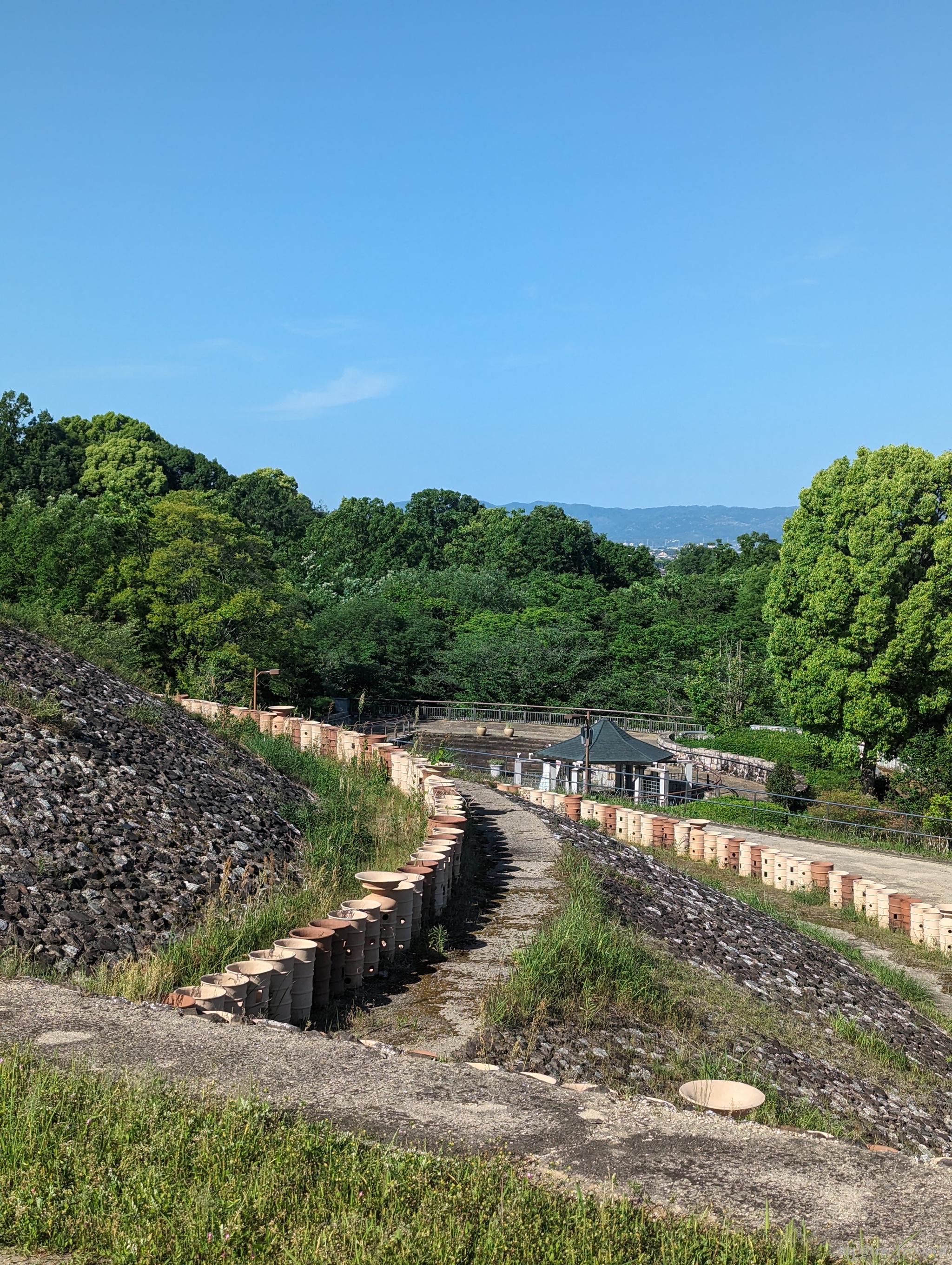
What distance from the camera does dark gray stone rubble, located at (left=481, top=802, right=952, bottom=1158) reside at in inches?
282

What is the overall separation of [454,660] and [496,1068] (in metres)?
39.7

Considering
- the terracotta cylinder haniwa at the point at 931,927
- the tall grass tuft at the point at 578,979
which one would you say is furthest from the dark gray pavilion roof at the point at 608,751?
the tall grass tuft at the point at 578,979

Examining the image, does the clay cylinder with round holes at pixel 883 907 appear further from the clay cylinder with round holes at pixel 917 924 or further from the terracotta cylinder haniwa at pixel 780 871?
the terracotta cylinder haniwa at pixel 780 871

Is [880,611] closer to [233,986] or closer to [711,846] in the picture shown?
[711,846]

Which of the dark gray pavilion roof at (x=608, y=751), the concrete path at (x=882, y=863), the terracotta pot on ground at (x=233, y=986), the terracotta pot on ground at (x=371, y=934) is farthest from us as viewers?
the dark gray pavilion roof at (x=608, y=751)

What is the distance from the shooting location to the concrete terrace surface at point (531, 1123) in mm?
4215

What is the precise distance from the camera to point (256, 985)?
654 cm

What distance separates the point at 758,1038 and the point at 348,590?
157ft

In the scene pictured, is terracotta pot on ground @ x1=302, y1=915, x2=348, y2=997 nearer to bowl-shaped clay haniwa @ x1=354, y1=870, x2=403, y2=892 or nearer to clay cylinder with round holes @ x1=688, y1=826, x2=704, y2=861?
bowl-shaped clay haniwa @ x1=354, y1=870, x2=403, y2=892

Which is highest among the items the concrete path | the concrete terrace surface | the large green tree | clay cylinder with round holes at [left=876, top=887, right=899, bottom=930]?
the large green tree

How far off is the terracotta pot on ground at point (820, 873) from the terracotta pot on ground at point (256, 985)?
40.8ft

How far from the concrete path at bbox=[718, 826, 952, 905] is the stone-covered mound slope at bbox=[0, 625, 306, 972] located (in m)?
11.0

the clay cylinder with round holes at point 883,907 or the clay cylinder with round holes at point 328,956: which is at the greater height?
the clay cylinder with round holes at point 328,956

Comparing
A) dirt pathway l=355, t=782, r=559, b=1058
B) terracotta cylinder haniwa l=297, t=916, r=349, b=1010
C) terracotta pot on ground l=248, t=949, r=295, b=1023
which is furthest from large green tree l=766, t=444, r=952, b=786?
terracotta pot on ground l=248, t=949, r=295, b=1023
